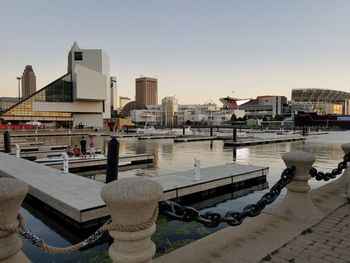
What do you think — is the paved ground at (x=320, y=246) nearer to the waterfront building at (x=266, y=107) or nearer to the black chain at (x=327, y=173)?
the black chain at (x=327, y=173)

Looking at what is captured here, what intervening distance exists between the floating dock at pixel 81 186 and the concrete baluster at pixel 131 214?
16.4ft

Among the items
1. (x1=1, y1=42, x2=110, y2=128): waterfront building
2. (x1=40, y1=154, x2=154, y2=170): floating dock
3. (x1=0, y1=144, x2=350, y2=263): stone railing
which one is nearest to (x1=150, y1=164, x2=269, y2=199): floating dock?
(x1=0, y1=144, x2=350, y2=263): stone railing

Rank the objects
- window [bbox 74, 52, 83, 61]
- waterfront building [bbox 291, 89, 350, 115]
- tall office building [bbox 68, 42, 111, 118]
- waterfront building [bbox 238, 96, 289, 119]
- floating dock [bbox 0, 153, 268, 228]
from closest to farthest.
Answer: floating dock [bbox 0, 153, 268, 228] → tall office building [bbox 68, 42, 111, 118] → window [bbox 74, 52, 83, 61] → waterfront building [bbox 238, 96, 289, 119] → waterfront building [bbox 291, 89, 350, 115]

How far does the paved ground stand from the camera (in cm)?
374

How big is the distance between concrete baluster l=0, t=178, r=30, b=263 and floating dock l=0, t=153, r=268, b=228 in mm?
4561

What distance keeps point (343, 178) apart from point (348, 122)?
420 feet

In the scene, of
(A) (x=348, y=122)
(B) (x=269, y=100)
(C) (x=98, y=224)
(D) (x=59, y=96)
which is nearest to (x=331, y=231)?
(C) (x=98, y=224)

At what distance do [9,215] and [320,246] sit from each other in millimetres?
4097

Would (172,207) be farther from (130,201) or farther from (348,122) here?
(348,122)

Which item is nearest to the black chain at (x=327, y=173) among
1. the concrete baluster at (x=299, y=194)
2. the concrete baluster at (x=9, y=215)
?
the concrete baluster at (x=299, y=194)

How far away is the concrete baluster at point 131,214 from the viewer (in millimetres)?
2555

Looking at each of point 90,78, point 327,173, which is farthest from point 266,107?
point 327,173

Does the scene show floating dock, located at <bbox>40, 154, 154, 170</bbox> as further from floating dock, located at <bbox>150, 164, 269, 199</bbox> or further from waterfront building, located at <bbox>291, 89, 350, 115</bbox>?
waterfront building, located at <bbox>291, 89, 350, 115</bbox>

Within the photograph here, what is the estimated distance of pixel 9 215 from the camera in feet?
8.75
